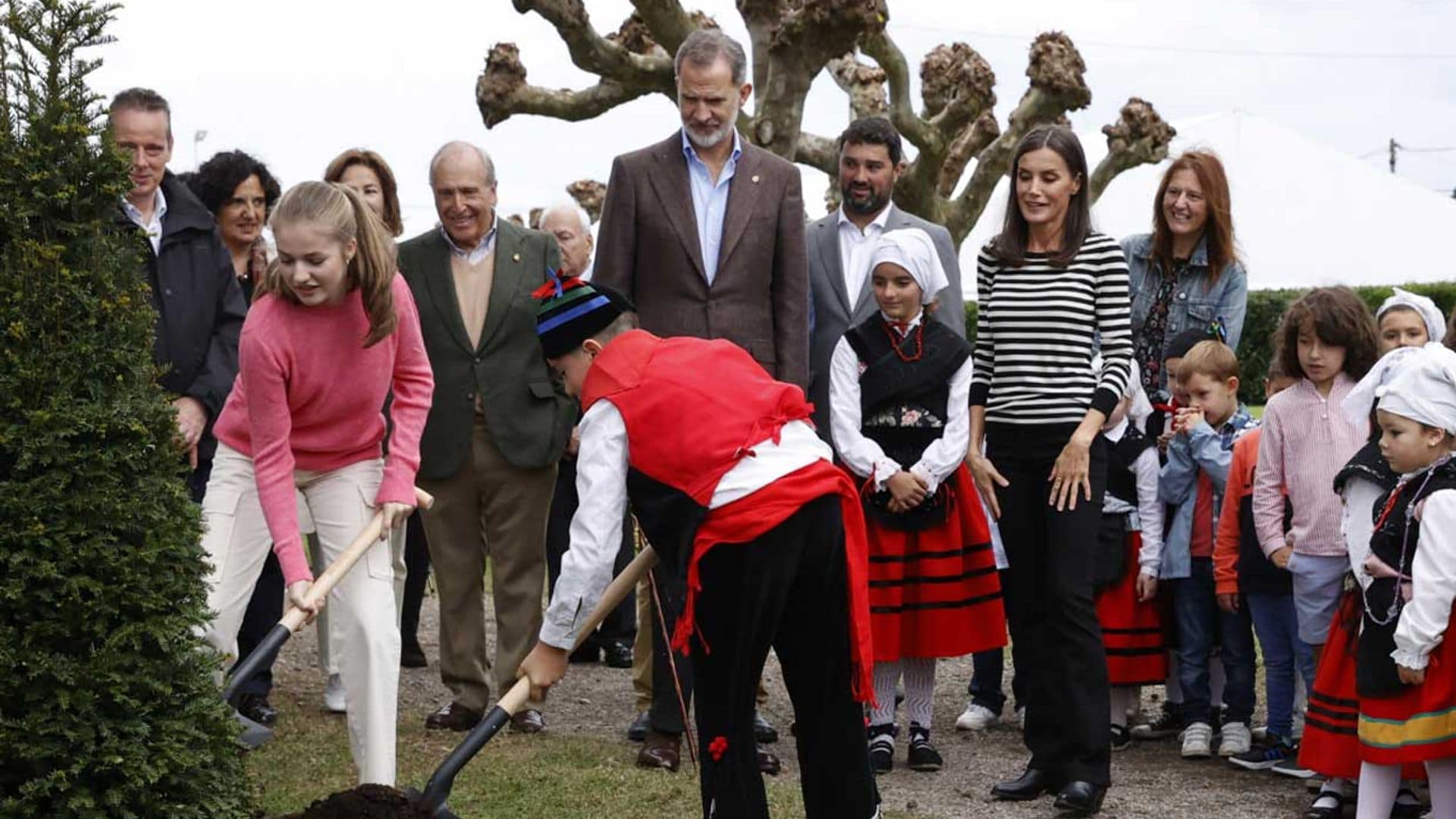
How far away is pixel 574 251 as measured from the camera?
9336mm

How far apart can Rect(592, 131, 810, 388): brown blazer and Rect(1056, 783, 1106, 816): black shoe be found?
70.3 inches

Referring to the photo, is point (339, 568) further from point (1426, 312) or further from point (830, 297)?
point (1426, 312)

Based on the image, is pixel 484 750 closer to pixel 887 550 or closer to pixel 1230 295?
Result: pixel 887 550

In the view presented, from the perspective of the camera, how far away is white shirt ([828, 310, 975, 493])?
243 inches

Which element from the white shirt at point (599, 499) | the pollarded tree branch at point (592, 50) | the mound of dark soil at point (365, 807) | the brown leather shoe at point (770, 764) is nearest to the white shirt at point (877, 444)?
the brown leather shoe at point (770, 764)

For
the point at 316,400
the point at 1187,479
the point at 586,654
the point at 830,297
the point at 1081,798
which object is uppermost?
the point at 830,297

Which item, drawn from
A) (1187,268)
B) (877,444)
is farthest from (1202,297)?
(877,444)

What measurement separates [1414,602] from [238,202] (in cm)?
482

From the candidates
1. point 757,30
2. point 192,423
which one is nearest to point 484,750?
point 192,423

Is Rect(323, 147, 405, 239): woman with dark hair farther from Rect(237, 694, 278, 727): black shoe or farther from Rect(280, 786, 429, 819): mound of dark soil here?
Rect(280, 786, 429, 819): mound of dark soil

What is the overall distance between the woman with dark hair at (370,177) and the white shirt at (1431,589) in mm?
4384

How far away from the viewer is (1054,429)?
5867mm

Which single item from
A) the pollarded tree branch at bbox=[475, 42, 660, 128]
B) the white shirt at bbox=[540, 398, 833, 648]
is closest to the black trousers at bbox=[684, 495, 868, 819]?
the white shirt at bbox=[540, 398, 833, 648]

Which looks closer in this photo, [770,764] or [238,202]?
[770,764]
